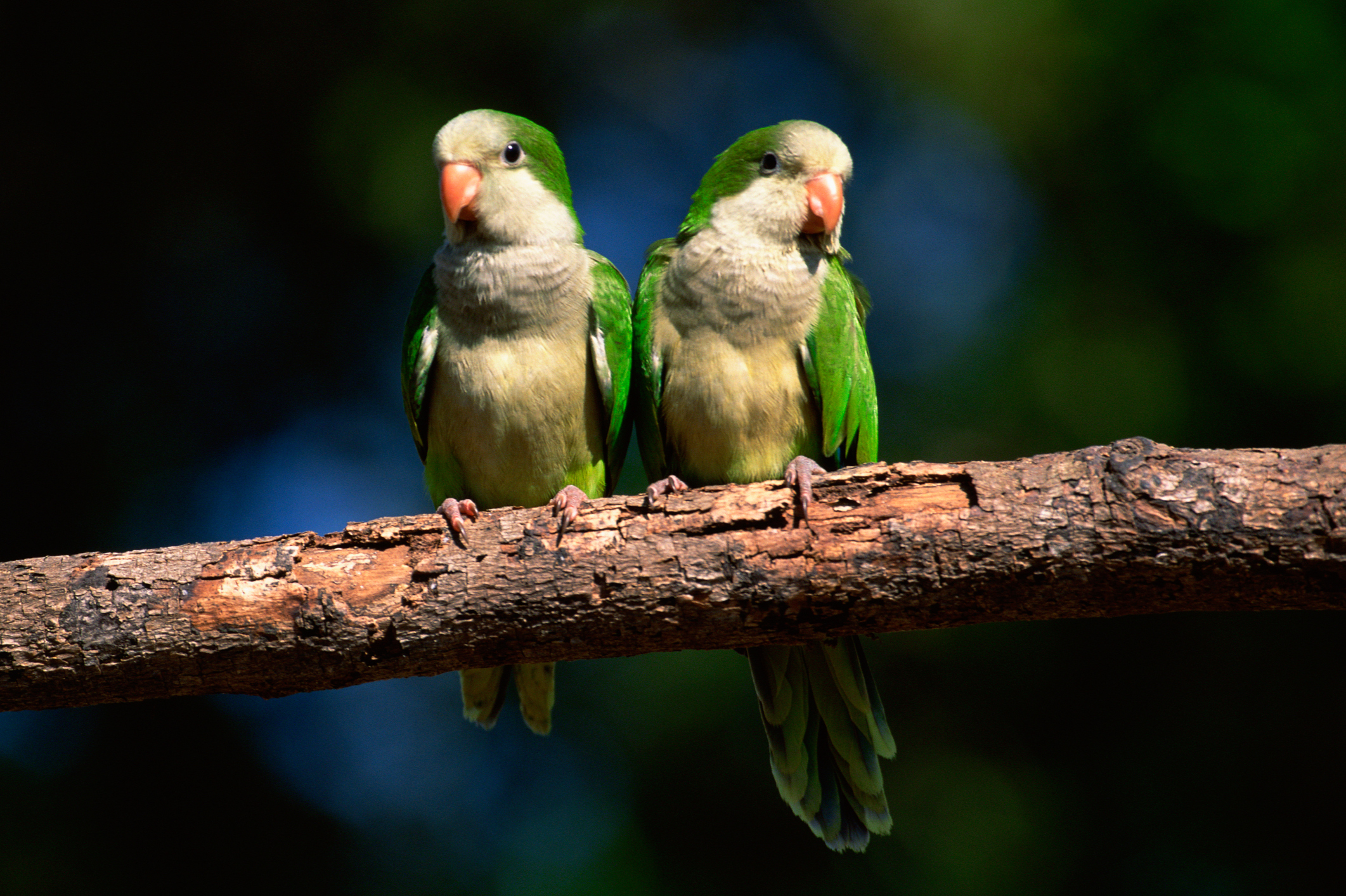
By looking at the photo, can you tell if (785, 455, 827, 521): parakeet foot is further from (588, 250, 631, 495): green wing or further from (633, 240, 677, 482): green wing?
(588, 250, 631, 495): green wing

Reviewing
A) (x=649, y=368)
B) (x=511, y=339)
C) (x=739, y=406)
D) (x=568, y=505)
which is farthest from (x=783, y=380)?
(x=568, y=505)

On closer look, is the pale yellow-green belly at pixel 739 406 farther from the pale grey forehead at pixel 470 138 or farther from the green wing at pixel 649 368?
the pale grey forehead at pixel 470 138

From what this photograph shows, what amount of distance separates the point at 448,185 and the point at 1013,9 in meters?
4.89

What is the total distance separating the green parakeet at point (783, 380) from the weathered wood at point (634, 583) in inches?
35.9

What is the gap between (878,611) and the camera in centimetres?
276

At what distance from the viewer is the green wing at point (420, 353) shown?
156 inches

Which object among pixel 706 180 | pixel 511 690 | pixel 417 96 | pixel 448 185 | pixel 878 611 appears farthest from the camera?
pixel 417 96

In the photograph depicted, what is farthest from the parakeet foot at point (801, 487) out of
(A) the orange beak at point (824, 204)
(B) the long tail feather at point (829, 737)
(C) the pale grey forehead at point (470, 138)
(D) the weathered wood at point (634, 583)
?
(C) the pale grey forehead at point (470, 138)

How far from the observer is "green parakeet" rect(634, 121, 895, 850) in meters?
3.69

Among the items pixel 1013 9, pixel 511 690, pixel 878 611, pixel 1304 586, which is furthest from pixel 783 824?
pixel 1013 9

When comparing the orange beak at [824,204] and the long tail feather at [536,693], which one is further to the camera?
the long tail feather at [536,693]

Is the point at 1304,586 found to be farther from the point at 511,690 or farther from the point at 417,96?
the point at 417,96

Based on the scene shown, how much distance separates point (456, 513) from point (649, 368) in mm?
1201

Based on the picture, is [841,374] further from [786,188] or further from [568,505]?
[568,505]
